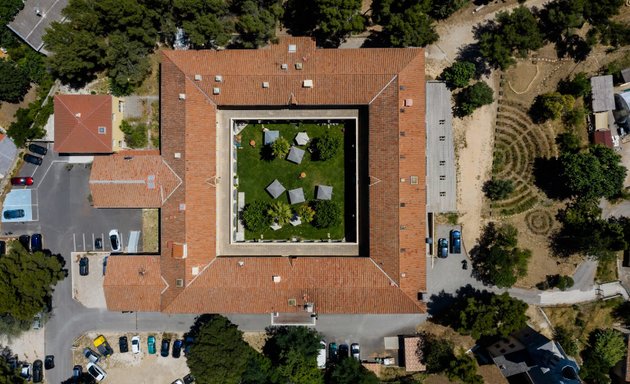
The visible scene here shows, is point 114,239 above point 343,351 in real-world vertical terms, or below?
above

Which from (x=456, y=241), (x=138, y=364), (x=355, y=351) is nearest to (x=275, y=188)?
(x=355, y=351)

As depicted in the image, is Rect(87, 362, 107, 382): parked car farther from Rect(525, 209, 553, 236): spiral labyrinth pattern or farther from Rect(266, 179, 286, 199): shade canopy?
Rect(525, 209, 553, 236): spiral labyrinth pattern

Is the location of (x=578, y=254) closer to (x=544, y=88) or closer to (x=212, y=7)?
(x=544, y=88)

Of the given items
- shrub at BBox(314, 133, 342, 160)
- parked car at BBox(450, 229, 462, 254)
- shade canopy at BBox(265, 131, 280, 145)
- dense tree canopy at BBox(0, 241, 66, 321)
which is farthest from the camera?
shade canopy at BBox(265, 131, 280, 145)

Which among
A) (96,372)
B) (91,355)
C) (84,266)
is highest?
(84,266)

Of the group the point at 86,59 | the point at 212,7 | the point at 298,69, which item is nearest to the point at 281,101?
the point at 298,69

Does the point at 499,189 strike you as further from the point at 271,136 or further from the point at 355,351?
the point at 271,136

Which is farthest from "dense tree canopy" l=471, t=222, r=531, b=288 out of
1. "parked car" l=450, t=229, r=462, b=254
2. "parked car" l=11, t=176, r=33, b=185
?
"parked car" l=11, t=176, r=33, b=185
